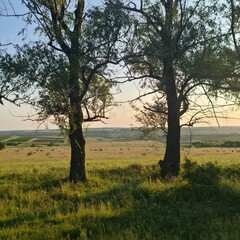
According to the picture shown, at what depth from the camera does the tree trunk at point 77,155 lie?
19094mm

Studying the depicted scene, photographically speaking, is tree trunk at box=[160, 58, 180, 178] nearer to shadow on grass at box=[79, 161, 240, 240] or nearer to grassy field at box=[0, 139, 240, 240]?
grassy field at box=[0, 139, 240, 240]

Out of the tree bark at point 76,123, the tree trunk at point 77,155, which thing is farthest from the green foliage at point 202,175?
the tree trunk at point 77,155

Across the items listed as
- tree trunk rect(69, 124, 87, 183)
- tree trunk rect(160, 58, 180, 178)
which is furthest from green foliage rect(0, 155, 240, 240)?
tree trunk rect(160, 58, 180, 178)

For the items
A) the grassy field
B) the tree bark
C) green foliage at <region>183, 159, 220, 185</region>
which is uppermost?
the tree bark

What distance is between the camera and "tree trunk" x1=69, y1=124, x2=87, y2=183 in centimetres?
1909

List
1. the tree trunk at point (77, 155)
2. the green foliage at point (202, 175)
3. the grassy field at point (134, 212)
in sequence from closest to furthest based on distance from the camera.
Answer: the grassy field at point (134, 212)
the green foliage at point (202, 175)
the tree trunk at point (77, 155)

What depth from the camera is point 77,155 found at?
19.6 m

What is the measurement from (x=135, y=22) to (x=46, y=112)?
5.11m

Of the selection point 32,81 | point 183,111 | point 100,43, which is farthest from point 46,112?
point 183,111

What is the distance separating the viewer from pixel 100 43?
1557 centimetres

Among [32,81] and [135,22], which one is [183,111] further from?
[32,81]

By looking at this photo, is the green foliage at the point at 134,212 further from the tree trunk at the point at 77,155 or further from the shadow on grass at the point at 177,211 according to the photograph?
the tree trunk at the point at 77,155

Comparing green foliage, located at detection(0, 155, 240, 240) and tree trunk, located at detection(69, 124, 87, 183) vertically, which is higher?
tree trunk, located at detection(69, 124, 87, 183)

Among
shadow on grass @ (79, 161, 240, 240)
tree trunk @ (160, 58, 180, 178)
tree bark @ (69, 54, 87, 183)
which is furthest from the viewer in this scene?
tree trunk @ (160, 58, 180, 178)
